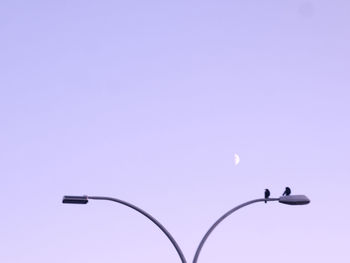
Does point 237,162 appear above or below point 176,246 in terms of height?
above

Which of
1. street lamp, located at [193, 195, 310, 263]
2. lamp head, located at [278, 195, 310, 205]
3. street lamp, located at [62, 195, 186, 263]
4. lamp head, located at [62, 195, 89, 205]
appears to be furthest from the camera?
lamp head, located at [62, 195, 89, 205]

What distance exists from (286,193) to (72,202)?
5533 mm

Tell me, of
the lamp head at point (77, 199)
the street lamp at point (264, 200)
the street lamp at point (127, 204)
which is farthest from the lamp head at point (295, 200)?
the lamp head at point (77, 199)

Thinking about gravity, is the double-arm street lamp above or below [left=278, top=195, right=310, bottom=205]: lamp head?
below

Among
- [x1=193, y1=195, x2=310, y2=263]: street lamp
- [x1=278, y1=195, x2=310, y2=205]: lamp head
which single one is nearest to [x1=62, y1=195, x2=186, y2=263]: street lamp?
[x1=193, y1=195, x2=310, y2=263]: street lamp

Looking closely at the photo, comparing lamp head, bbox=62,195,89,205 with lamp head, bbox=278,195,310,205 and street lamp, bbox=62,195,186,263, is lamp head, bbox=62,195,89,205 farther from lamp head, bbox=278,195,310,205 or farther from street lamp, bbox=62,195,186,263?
lamp head, bbox=278,195,310,205

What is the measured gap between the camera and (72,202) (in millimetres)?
22812

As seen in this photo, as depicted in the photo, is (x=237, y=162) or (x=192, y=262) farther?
(x=237, y=162)

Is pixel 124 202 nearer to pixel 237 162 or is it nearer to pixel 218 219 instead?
pixel 218 219

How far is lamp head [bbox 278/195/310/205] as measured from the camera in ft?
74.2

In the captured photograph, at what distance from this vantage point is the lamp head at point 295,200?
2261 centimetres

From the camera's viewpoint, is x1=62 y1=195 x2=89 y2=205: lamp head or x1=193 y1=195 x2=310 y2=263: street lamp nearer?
x1=193 y1=195 x2=310 y2=263: street lamp

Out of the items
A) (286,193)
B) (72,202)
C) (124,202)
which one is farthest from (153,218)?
(286,193)

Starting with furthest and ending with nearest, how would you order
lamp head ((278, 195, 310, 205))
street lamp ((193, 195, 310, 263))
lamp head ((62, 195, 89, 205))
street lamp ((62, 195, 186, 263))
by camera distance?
1. lamp head ((62, 195, 89, 205))
2. lamp head ((278, 195, 310, 205))
3. street lamp ((193, 195, 310, 263))
4. street lamp ((62, 195, 186, 263))
